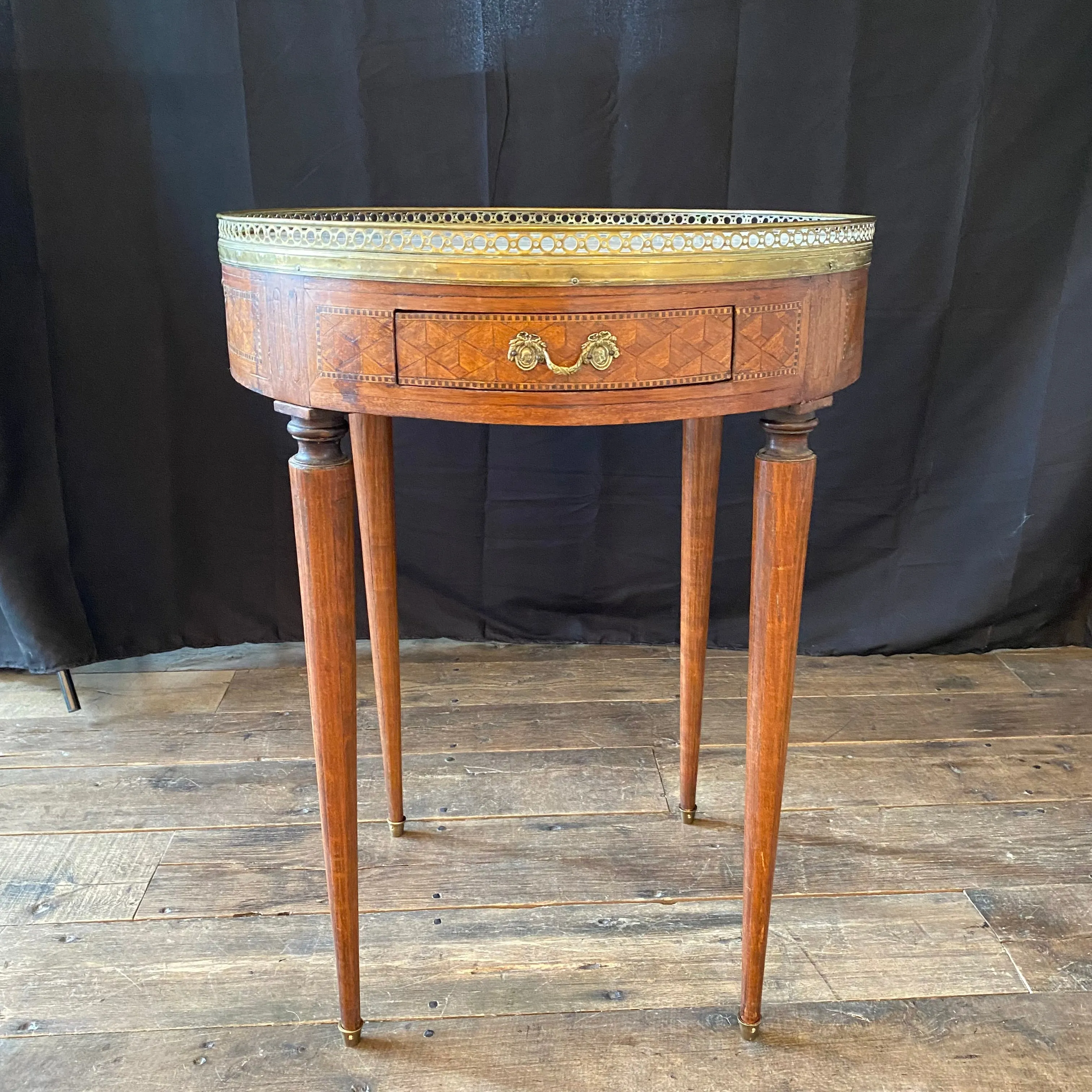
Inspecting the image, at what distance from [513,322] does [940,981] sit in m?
0.89

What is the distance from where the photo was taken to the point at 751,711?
3.17 ft

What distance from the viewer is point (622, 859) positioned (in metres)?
1.30

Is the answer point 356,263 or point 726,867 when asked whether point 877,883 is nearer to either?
point 726,867

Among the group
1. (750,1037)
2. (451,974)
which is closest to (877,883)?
(750,1037)

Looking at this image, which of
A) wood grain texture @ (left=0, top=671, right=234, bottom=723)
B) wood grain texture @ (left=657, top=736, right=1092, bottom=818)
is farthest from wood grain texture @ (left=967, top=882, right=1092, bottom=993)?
wood grain texture @ (left=0, top=671, right=234, bottom=723)

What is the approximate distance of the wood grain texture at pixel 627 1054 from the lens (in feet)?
3.23

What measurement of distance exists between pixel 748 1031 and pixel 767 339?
0.72 meters

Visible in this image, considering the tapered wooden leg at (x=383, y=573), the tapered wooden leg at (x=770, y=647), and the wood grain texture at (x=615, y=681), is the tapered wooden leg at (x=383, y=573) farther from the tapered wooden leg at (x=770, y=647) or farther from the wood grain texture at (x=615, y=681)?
the tapered wooden leg at (x=770, y=647)

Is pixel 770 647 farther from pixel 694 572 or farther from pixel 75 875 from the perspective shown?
pixel 75 875

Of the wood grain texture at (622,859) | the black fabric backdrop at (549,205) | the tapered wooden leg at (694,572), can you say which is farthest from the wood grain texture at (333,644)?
the black fabric backdrop at (549,205)

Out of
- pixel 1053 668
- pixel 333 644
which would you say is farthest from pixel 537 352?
pixel 1053 668

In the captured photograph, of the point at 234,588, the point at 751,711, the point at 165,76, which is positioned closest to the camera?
the point at 751,711

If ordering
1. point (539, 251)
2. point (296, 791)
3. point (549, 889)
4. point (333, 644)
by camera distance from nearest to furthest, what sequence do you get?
point (539, 251), point (333, 644), point (549, 889), point (296, 791)

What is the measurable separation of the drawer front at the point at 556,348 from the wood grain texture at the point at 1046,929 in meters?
0.83
